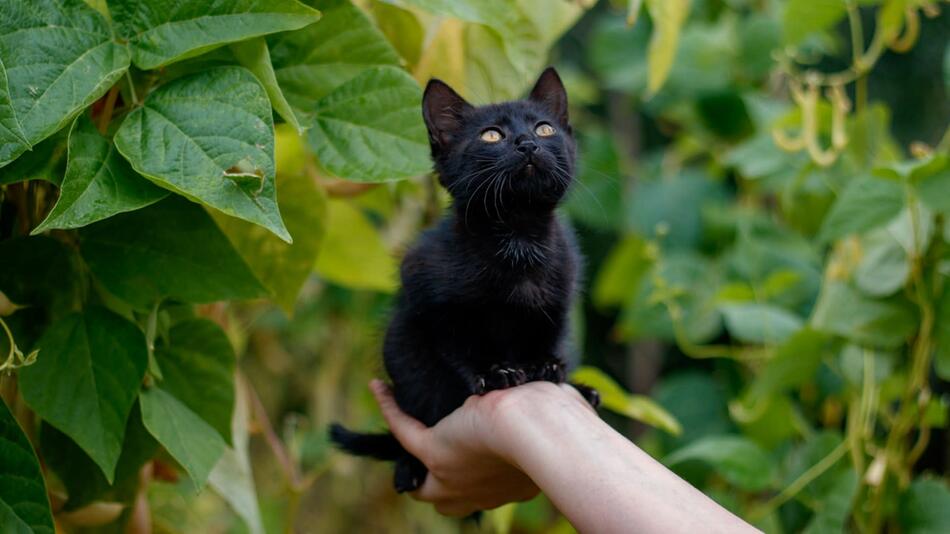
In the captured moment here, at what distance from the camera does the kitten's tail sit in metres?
1.24

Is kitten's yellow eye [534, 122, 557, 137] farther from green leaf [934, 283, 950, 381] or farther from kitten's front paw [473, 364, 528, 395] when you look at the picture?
green leaf [934, 283, 950, 381]

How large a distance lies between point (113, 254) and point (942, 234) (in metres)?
1.14

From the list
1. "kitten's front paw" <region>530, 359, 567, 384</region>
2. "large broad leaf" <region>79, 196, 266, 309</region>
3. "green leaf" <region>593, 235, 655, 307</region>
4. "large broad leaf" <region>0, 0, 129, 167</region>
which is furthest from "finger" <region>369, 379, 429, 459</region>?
"green leaf" <region>593, 235, 655, 307</region>

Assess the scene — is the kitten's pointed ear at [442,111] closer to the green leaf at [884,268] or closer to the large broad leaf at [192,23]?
the large broad leaf at [192,23]

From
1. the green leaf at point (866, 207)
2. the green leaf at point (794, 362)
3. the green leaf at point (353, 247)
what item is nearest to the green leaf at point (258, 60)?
the green leaf at point (353, 247)

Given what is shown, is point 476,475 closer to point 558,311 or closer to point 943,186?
point 558,311

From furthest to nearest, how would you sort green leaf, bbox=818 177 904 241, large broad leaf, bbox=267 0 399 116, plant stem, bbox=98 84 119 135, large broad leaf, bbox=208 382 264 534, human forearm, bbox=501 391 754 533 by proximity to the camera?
green leaf, bbox=818 177 904 241, large broad leaf, bbox=208 382 264 534, large broad leaf, bbox=267 0 399 116, plant stem, bbox=98 84 119 135, human forearm, bbox=501 391 754 533

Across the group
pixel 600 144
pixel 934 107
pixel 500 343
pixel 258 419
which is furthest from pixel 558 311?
pixel 934 107

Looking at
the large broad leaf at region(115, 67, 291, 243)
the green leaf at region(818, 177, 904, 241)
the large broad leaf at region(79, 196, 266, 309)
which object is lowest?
the green leaf at region(818, 177, 904, 241)

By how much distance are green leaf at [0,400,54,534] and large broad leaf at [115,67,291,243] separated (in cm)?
25

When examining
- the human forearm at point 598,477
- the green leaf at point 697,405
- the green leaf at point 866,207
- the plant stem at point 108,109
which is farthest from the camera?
the green leaf at point 697,405

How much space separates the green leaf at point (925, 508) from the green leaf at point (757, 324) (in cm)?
31

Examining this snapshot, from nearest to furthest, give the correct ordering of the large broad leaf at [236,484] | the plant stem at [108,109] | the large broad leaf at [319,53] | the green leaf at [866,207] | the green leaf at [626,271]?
the plant stem at [108,109], the large broad leaf at [319,53], the large broad leaf at [236,484], the green leaf at [866,207], the green leaf at [626,271]

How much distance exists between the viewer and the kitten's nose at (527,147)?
41.0 inches
